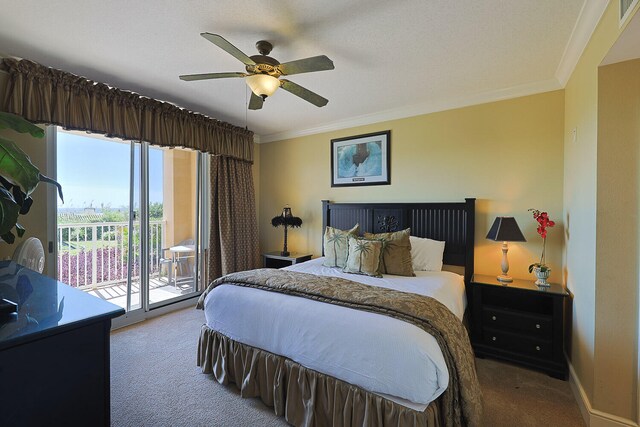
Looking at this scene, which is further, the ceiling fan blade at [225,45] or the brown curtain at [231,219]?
the brown curtain at [231,219]

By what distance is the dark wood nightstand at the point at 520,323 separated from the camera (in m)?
2.38

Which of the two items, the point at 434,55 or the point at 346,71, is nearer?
the point at 434,55

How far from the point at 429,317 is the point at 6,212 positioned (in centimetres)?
186

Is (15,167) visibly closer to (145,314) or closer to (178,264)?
(145,314)

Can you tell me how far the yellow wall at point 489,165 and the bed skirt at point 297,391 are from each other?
7.02ft

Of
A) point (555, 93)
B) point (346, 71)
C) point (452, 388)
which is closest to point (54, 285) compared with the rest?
point (452, 388)

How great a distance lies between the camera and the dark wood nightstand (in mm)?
2383

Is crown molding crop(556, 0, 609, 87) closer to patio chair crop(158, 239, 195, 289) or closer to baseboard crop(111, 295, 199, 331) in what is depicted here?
patio chair crop(158, 239, 195, 289)

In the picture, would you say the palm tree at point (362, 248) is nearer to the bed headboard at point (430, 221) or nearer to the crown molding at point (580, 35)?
the bed headboard at point (430, 221)

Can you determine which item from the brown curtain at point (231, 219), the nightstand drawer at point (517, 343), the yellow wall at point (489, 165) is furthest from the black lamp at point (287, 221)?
the nightstand drawer at point (517, 343)

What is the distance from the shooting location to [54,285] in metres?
1.36

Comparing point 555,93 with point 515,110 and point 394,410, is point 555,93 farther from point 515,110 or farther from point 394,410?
point 394,410

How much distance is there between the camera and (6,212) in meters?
0.89

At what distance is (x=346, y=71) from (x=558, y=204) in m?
2.37
